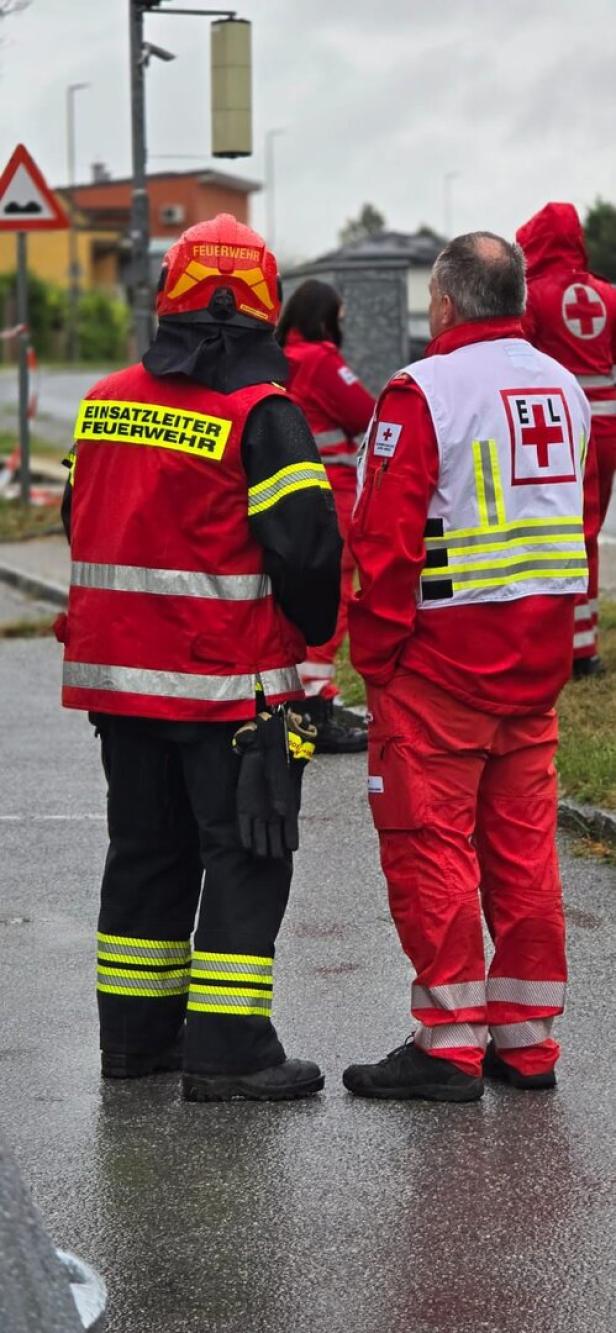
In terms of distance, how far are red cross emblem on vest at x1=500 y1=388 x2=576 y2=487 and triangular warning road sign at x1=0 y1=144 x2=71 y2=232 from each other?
11682 mm

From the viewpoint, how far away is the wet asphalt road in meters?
3.91

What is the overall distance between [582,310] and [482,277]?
4.79 m

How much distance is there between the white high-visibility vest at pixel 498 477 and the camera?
15.8 ft

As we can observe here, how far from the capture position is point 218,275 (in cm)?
484

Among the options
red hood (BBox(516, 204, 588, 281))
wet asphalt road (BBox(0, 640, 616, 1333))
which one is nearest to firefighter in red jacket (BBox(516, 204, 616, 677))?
red hood (BBox(516, 204, 588, 281))

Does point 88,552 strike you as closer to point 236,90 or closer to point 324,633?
point 324,633

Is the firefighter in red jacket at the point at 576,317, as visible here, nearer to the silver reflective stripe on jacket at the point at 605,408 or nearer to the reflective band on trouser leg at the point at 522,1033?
the silver reflective stripe on jacket at the point at 605,408

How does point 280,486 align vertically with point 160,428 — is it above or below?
below

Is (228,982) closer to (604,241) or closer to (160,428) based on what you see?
(160,428)

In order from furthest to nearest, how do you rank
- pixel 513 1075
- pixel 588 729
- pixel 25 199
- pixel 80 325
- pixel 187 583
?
1. pixel 80 325
2. pixel 25 199
3. pixel 588 729
4. pixel 513 1075
5. pixel 187 583

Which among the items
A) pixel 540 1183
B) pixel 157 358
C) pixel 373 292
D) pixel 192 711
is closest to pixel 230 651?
pixel 192 711

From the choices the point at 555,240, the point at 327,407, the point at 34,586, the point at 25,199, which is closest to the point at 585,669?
the point at 327,407

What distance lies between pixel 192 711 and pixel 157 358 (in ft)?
2.64

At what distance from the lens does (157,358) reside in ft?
16.1
